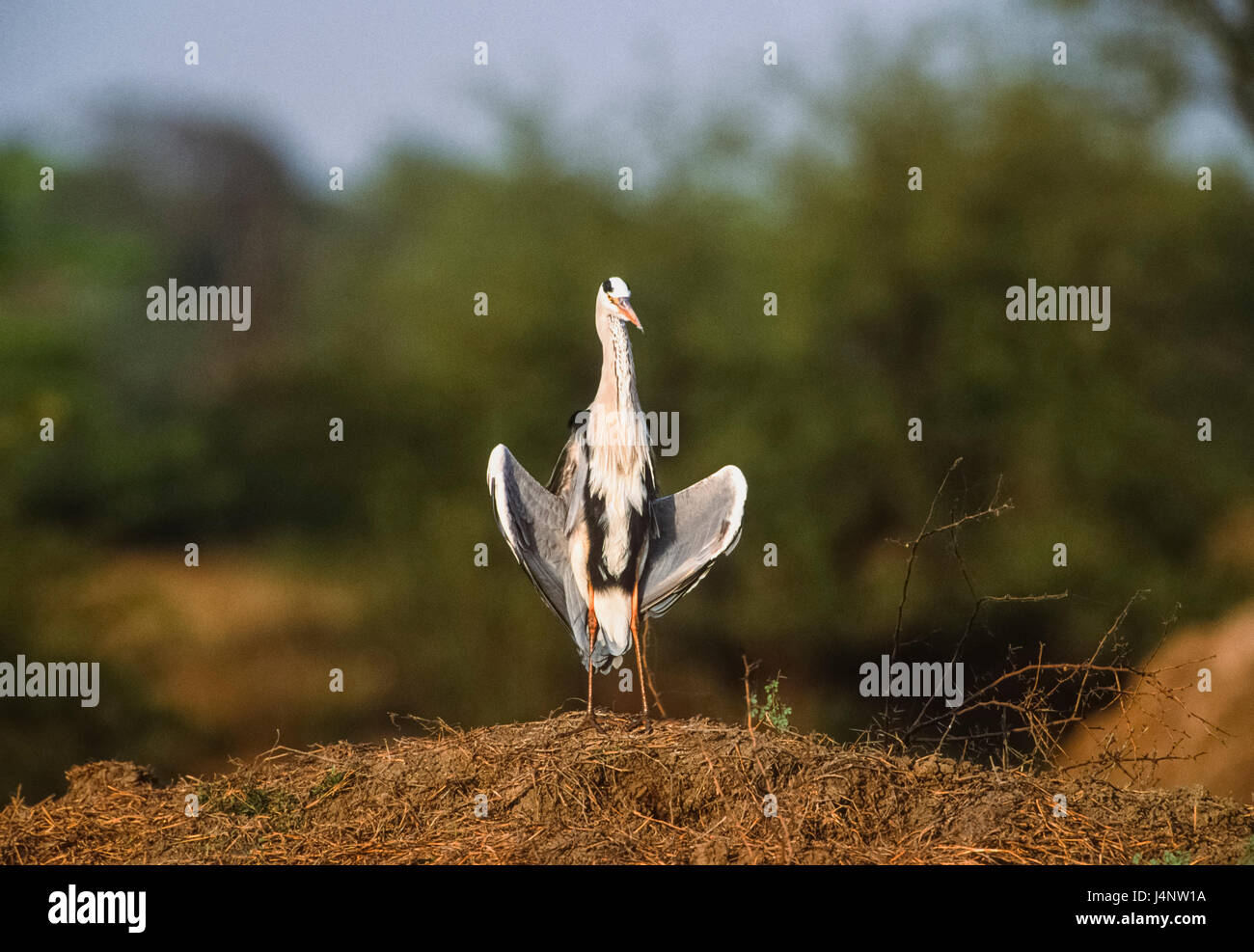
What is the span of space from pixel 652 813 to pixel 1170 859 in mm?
1941

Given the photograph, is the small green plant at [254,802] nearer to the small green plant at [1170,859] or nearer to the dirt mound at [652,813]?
the dirt mound at [652,813]

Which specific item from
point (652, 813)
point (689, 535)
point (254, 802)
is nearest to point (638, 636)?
point (689, 535)

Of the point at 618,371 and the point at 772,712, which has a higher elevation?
the point at 618,371

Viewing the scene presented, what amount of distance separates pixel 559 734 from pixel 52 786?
6.24m

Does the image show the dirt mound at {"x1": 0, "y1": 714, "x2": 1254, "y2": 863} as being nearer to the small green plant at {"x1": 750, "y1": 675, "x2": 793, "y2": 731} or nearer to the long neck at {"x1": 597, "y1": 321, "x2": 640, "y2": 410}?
the small green plant at {"x1": 750, "y1": 675, "x2": 793, "y2": 731}

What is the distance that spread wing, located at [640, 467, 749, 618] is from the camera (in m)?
6.06

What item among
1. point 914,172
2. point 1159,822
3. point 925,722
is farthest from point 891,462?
point 1159,822

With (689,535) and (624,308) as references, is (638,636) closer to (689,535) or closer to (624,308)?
(689,535)

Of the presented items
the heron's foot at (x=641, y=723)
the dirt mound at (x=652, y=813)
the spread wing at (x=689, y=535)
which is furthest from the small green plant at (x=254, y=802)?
the spread wing at (x=689, y=535)

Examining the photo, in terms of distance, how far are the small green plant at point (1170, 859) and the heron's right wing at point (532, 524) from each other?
2.92m

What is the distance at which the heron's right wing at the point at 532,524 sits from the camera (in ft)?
18.8

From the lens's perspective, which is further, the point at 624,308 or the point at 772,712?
the point at 624,308

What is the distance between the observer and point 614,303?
5.84 m

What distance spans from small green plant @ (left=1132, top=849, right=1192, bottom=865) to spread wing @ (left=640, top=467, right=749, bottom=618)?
7.73ft
